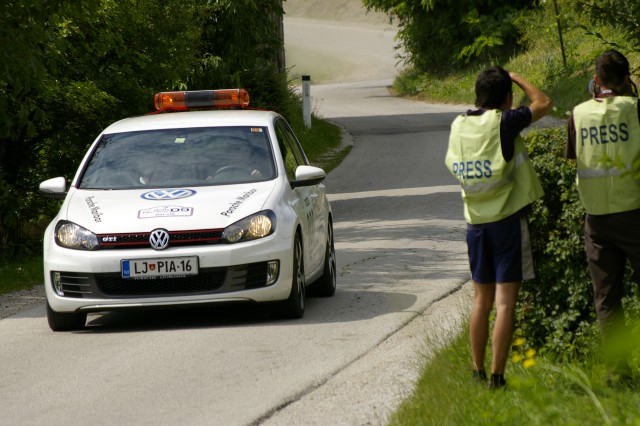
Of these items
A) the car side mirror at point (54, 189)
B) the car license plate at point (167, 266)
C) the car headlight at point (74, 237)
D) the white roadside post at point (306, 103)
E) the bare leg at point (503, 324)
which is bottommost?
the white roadside post at point (306, 103)

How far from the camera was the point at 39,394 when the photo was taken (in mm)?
7793

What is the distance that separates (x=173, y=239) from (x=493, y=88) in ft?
11.9

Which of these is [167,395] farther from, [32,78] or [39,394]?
[32,78]

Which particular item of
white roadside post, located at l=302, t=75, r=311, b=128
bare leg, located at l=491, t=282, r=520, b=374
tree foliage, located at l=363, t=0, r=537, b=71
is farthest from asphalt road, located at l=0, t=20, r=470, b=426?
tree foliage, located at l=363, t=0, r=537, b=71

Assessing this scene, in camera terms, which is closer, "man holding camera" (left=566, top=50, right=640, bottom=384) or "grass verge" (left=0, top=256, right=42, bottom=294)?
"man holding camera" (left=566, top=50, right=640, bottom=384)

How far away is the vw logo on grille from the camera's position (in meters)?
9.60

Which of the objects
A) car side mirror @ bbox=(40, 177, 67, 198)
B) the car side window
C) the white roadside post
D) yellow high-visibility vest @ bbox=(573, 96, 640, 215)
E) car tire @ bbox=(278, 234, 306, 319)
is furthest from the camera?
the white roadside post

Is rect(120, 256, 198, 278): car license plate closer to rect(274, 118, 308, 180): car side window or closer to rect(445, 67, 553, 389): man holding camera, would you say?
rect(274, 118, 308, 180): car side window

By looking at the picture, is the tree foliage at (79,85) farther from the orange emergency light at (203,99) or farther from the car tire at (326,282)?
the car tire at (326,282)

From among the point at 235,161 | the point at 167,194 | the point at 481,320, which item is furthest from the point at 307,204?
the point at 481,320

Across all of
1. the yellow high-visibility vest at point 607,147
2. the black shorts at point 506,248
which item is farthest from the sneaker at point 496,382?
the yellow high-visibility vest at point 607,147

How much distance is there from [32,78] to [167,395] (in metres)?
7.14

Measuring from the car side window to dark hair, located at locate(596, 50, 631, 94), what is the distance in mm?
4433

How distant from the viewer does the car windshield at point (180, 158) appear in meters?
10.6
